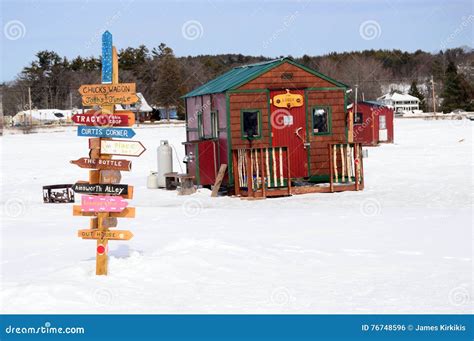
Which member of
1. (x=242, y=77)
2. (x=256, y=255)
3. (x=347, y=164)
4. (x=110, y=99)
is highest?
(x=242, y=77)

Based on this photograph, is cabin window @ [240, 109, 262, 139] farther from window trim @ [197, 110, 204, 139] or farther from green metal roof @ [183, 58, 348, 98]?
window trim @ [197, 110, 204, 139]

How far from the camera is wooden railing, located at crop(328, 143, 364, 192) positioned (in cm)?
2081

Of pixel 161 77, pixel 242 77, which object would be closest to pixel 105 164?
pixel 242 77

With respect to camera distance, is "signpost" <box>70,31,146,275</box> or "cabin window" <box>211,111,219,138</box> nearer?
"signpost" <box>70,31,146,275</box>

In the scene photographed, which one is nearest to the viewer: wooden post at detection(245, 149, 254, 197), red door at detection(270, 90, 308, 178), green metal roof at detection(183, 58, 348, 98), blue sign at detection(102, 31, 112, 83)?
blue sign at detection(102, 31, 112, 83)

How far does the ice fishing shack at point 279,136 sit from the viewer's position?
2038cm

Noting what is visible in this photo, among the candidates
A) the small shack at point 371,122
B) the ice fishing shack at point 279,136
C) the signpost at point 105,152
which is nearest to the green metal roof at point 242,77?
the ice fishing shack at point 279,136

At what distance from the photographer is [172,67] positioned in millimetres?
→ 94250

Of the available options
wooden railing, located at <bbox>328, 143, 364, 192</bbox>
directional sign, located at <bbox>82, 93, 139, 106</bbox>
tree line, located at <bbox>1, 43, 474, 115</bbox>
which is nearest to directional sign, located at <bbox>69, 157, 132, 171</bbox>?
directional sign, located at <bbox>82, 93, 139, 106</bbox>

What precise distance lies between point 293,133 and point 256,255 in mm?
10205

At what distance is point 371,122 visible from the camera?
41781mm

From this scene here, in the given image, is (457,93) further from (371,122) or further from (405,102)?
(371,122)

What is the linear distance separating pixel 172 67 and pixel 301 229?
8153cm
